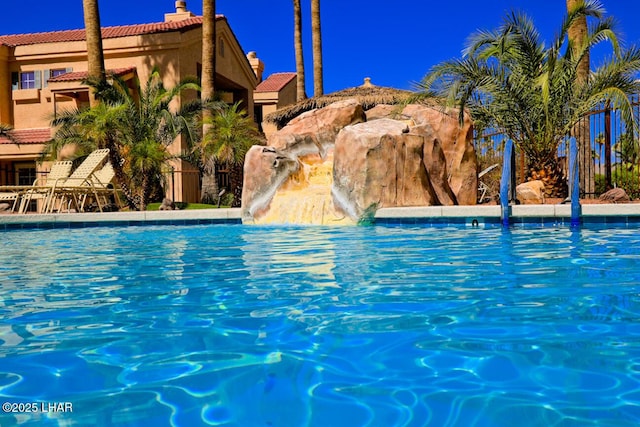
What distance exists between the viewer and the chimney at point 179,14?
2631cm

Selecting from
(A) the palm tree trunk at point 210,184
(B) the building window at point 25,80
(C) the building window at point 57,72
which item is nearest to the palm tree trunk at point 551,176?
(A) the palm tree trunk at point 210,184

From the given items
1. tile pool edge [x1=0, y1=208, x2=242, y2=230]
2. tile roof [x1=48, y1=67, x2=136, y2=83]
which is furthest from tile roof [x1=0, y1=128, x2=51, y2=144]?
tile pool edge [x1=0, y1=208, x2=242, y2=230]

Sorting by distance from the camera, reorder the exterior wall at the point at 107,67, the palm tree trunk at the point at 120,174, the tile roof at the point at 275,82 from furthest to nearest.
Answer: the tile roof at the point at 275,82 → the exterior wall at the point at 107,67 → the palm tree trunk at the point at 120,174

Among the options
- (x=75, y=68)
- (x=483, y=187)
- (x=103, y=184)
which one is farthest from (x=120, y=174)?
(x=483, y=187)

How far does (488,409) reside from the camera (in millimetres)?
1925

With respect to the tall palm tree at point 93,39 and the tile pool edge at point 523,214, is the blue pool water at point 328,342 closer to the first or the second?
the tile pool edge at point 523,214

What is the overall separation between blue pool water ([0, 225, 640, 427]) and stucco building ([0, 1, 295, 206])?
1545 cm

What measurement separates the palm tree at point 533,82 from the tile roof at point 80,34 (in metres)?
12.9

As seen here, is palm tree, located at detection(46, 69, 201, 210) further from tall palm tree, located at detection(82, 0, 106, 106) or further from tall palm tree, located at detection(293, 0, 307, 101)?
tall palm tree, located at detection(293, 0, 307, 101)

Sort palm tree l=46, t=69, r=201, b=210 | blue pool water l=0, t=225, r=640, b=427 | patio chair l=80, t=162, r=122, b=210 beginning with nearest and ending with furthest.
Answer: blue pool water l=0, t=225, r=640, b=427
patio chair l=80, t=162, r=122, b=210
palm tree l=46, t=69, r=201, b=210

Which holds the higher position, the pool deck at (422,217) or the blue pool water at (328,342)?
the pool deck at (422,217)

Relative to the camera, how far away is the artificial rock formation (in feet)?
34.3

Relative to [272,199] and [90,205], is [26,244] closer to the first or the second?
[272,199]

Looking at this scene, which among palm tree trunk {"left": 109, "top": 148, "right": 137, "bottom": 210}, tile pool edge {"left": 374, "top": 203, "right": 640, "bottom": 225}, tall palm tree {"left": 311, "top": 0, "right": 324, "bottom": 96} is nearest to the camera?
tile pool edge {"left": 374, "top": 203, "right": 640, "bottom": 225}
